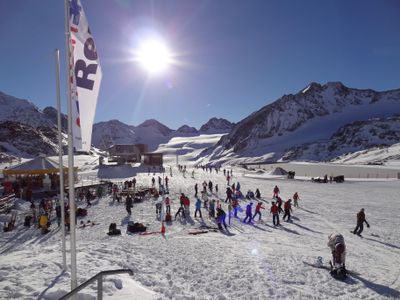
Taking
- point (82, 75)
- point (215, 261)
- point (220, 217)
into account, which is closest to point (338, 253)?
point (215, 261)

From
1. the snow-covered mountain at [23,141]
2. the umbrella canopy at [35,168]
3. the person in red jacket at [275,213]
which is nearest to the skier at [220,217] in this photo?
the person in red jacket at [275,213]

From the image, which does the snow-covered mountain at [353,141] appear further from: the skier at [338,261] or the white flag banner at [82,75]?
the white flag banner at [82,75]

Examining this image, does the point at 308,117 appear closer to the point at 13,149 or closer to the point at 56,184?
the point at 13,149

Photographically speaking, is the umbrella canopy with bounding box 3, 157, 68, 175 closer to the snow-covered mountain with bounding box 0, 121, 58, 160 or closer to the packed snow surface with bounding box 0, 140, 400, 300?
the packed snow surface with bounding box 0, 140, 400, 300

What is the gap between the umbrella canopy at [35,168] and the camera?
1069 inches

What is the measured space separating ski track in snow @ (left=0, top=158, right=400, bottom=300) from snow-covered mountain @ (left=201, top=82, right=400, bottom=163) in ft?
410

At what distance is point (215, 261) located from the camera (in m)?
11.0

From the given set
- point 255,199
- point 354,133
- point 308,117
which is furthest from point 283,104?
point 255,199

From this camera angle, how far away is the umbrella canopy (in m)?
27.1

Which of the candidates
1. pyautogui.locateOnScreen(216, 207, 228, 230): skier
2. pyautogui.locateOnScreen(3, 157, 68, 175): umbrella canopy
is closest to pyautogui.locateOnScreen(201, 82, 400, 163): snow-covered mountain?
pyautogui.locateOnScreen(3, 157, 68, 175): umbrella canopy

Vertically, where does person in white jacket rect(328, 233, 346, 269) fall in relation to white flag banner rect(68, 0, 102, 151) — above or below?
below

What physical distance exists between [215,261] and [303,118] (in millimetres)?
171458

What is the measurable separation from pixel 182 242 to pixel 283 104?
181585mm

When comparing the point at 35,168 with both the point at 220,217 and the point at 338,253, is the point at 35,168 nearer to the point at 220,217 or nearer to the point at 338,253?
the point at 220,217
